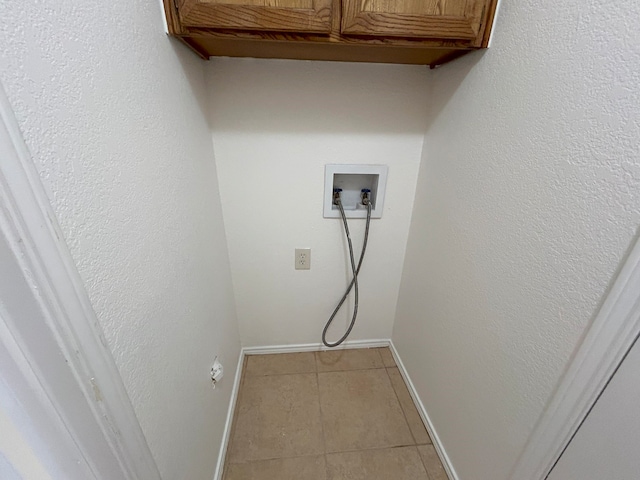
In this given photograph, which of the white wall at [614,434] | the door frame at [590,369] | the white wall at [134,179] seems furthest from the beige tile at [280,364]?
the white wall at [614,434]

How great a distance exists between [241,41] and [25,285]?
0.82 metres

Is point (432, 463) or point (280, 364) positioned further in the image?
point (280, 364)

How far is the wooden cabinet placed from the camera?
729 mm

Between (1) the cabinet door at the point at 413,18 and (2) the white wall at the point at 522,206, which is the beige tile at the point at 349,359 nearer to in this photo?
(2) the white wall at the point at 522,206

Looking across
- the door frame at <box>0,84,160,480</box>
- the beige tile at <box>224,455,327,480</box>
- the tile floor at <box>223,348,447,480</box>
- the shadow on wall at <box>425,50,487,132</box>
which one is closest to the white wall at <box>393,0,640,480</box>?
the shadow on wall at <box>425,50,487,132</box>

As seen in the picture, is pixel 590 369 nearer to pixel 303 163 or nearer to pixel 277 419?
pixel 303 163

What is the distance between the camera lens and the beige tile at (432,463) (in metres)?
1.14

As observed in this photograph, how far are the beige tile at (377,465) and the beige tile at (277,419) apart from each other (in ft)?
0.33

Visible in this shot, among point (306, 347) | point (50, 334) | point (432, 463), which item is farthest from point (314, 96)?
point (432, 463)

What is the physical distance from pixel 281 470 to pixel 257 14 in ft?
5.32

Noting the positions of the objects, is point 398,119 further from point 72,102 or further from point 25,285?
point 25,285

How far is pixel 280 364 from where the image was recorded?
5.34ft

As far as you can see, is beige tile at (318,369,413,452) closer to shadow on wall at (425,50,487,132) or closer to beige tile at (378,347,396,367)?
beige tile at (378,347,396,367)

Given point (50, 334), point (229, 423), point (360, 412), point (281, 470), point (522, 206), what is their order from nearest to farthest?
point (50, 334) < point (522, 206) < point (281, 470) < point (229, 423) < point (360, 412)
